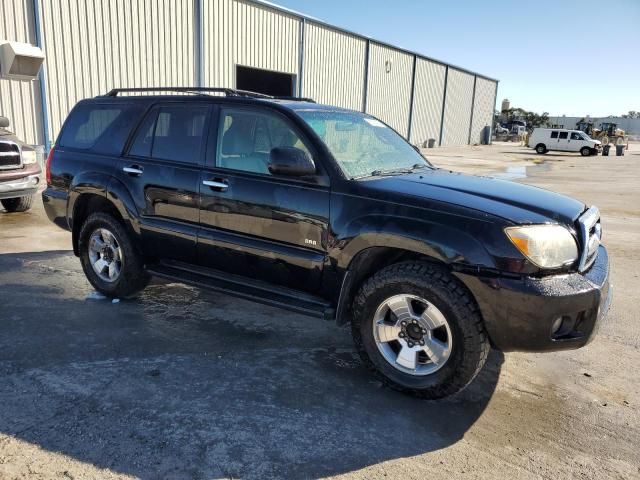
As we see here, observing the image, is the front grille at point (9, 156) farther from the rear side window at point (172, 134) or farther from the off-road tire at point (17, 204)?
the rear side window at point (172, 134)

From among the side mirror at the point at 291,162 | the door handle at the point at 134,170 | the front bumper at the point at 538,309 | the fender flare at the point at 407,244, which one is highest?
the side mirror at the point at 291,162

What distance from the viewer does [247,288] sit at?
394cm

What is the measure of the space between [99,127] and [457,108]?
38.4 m

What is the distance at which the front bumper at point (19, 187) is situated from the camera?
8.01m

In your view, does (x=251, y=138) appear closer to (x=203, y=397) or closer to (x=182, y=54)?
(x=203, y=397)

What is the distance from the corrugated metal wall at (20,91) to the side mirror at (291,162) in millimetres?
11215

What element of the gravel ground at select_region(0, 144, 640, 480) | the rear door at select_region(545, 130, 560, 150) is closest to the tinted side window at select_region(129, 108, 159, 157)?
the gravel ground at select_region(0, 144, 640, 480)

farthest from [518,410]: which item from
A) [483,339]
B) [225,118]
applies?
[225,118]

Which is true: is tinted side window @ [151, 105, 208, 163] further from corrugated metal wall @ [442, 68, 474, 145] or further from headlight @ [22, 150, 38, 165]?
corrugated metal wall @ [442, 68, 474, 145]

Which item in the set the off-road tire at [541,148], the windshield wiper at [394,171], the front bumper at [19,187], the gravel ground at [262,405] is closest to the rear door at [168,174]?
the gravel ground at [262,405]

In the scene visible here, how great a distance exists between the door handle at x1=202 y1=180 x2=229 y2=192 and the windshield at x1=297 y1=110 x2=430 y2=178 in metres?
0.77

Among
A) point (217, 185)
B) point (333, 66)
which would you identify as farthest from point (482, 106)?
point (217, 185)

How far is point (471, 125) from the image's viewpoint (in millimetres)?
43750

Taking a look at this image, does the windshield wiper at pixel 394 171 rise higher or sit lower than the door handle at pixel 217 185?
higher
